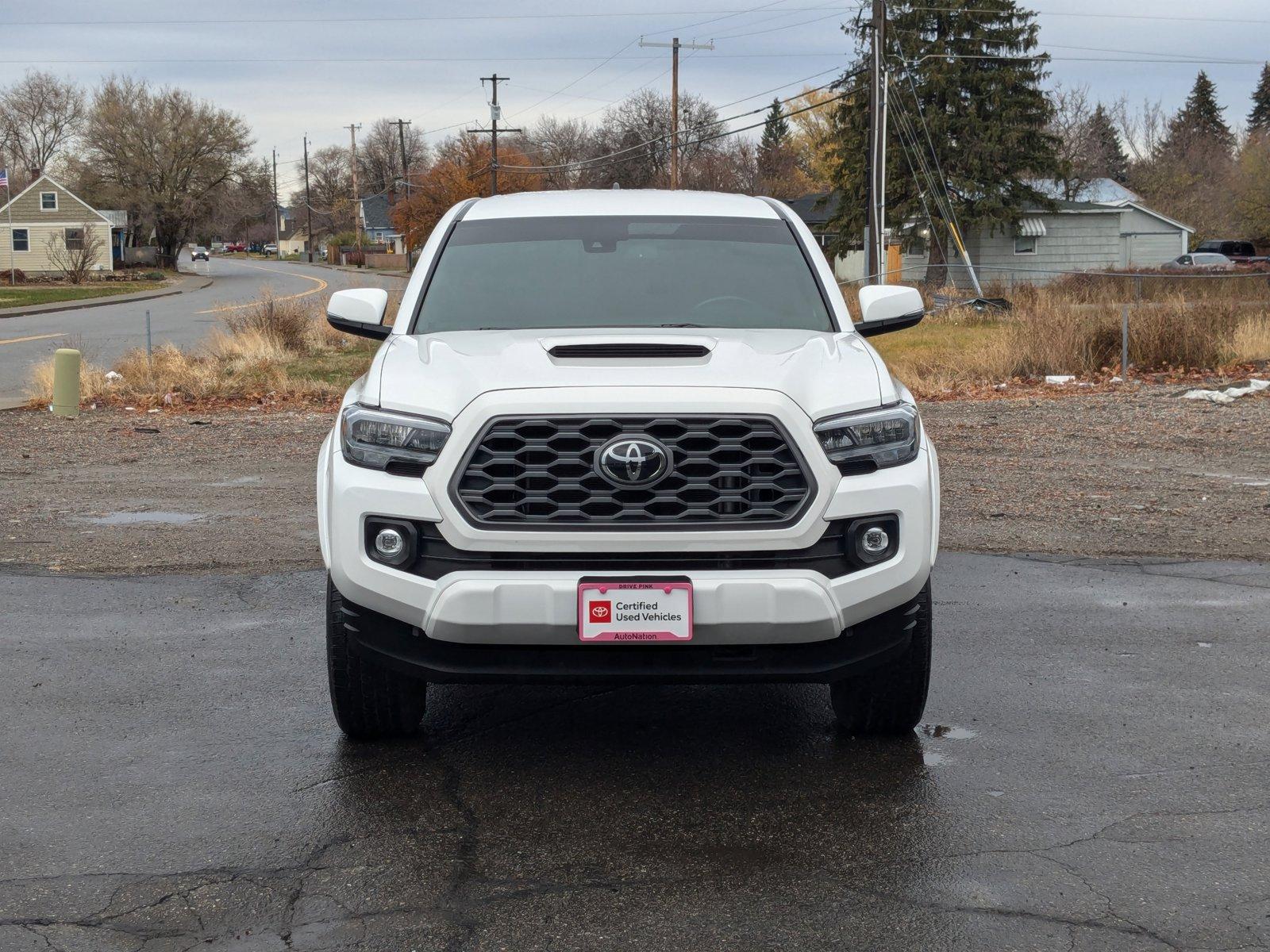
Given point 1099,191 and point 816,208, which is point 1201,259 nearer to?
point 1099,191

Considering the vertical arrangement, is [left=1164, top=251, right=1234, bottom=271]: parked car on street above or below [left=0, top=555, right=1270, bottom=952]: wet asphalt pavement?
above

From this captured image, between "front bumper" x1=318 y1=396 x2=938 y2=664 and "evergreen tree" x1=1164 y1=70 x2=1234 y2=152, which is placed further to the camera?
"evergreen tree" x1=1164 y1=70 x2=1234 y2=152

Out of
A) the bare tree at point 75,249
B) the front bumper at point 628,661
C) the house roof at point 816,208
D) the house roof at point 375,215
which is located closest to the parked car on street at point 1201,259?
the house roof at point 816,208

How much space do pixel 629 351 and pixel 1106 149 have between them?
105459mm

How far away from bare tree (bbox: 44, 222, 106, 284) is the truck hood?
65.5m

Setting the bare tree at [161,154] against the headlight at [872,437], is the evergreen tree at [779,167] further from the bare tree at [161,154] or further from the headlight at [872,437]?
the headlight at [872,437]

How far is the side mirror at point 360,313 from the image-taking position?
18.0ft

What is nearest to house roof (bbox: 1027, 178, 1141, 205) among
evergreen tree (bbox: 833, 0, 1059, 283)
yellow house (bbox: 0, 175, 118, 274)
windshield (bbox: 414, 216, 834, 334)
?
evergreen tree (bbox: 833, 0, 1059, 283)

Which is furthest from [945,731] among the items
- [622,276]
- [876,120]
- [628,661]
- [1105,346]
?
[876,120]

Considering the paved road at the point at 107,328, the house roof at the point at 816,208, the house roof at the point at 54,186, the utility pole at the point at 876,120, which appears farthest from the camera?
the house roof at the point at 54,186

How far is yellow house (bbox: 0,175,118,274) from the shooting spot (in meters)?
76.9

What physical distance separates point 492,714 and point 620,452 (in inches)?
59.8

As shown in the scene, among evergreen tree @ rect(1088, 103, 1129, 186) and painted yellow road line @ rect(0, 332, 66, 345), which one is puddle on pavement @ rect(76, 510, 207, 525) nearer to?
painted yellow road line @ rect(0, 332, 66, 345)

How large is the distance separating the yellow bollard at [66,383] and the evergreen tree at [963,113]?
1467 inches
